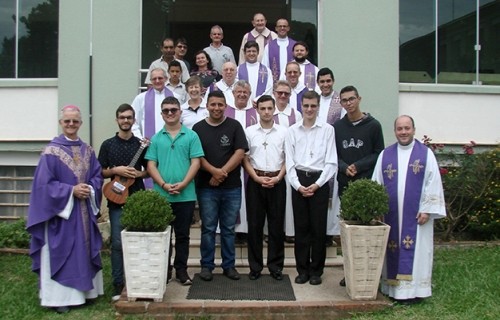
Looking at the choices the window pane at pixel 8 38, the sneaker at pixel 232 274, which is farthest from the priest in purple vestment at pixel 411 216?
the window pane at pixel 8 38

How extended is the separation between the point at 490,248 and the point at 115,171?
5.38 m

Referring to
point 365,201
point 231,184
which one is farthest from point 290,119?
point 365,201

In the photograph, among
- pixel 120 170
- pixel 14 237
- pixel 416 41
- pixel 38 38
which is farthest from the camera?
pixel 416 41

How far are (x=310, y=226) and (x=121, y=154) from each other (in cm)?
217

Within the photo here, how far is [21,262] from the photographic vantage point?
7.40 meters

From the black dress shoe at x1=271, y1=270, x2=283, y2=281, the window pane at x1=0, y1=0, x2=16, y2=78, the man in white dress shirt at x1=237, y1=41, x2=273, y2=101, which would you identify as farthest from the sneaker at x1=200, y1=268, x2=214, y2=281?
the window pane at x1=0, y1=0, x2=16, y2=78

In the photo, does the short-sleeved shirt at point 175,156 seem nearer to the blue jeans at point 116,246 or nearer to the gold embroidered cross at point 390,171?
the blue jeans at point 116,246

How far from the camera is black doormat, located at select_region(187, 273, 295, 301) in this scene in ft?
18.6

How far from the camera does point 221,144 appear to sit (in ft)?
19.9

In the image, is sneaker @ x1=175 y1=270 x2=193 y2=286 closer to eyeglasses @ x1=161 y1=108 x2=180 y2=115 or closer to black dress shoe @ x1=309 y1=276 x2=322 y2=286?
black dress shoe @ x1=309 y1=276 x2=322 y2=286

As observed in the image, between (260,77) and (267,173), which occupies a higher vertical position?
A: (260,77)

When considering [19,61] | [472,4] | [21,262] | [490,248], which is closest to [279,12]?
[472,4]

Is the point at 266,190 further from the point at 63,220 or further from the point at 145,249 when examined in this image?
the point at 63,220

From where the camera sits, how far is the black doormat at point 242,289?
567cm
